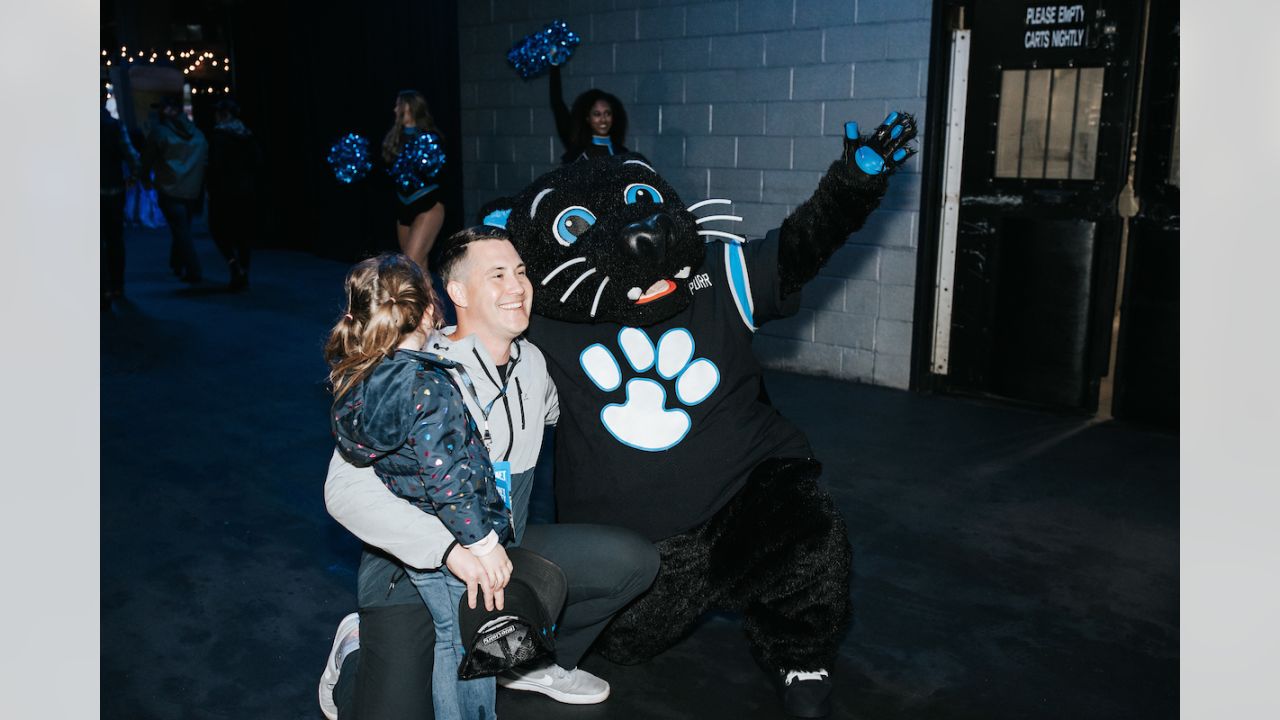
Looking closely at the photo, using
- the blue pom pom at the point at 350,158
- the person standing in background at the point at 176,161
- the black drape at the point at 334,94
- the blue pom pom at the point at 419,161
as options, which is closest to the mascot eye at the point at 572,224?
the blue pom pom at the point at 350,158

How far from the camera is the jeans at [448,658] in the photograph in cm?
206

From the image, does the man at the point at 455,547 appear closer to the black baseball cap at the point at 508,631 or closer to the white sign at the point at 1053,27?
the black baseball cap at the point at 508,631


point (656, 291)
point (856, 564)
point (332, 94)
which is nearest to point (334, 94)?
point (332, 94)

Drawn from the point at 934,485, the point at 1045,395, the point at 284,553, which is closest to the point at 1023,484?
the point at 934,485

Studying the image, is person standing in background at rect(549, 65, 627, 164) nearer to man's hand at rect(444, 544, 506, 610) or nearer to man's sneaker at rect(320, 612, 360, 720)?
man's sneaker at rect(320, 612, 360, 720)

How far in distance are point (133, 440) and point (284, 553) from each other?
5.18ft

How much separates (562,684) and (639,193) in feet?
3.72

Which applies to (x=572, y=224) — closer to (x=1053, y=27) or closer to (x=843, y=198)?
(x=843, y=198)

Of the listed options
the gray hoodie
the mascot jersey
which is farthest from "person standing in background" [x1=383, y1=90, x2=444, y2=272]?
the gray hoodie

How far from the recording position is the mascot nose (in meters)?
2.27

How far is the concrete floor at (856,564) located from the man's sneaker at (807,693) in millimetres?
96

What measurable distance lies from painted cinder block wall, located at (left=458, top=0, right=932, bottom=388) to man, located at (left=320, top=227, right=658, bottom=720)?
3.18 m
